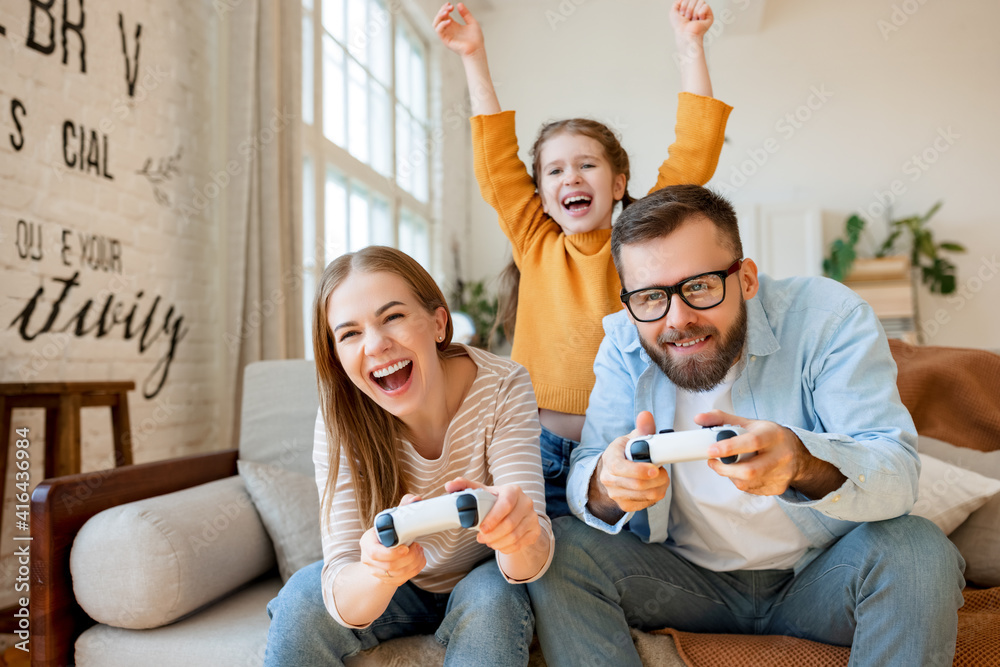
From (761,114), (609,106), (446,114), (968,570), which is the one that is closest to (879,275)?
(761,114)

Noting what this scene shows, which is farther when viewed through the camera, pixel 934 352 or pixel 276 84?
pixel 276 84

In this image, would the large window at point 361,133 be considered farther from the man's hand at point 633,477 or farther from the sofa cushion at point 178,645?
the man's hand at point 633,477

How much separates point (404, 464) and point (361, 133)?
14.1 ft

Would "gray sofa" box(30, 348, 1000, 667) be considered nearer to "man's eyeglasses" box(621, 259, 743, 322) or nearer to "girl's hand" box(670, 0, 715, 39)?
"man's eyeglasses" box(621, 259, 743, 322)

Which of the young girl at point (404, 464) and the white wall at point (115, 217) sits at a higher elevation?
the white wall at point (115, 217)

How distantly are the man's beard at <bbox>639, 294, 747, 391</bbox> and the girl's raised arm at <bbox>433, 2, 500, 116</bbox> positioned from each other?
953 millimetres

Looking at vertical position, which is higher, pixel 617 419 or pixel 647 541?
pixel 617 419

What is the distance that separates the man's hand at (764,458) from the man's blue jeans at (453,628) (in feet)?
1.51

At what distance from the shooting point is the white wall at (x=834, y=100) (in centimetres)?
650

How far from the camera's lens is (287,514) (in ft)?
6.05

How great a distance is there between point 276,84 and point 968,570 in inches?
134

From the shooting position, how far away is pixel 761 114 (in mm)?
6781

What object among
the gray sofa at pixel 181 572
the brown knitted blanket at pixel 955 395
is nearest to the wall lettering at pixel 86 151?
the gray sofa at pixel 181 572

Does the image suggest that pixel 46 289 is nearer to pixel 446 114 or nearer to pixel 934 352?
pixel 934 352
